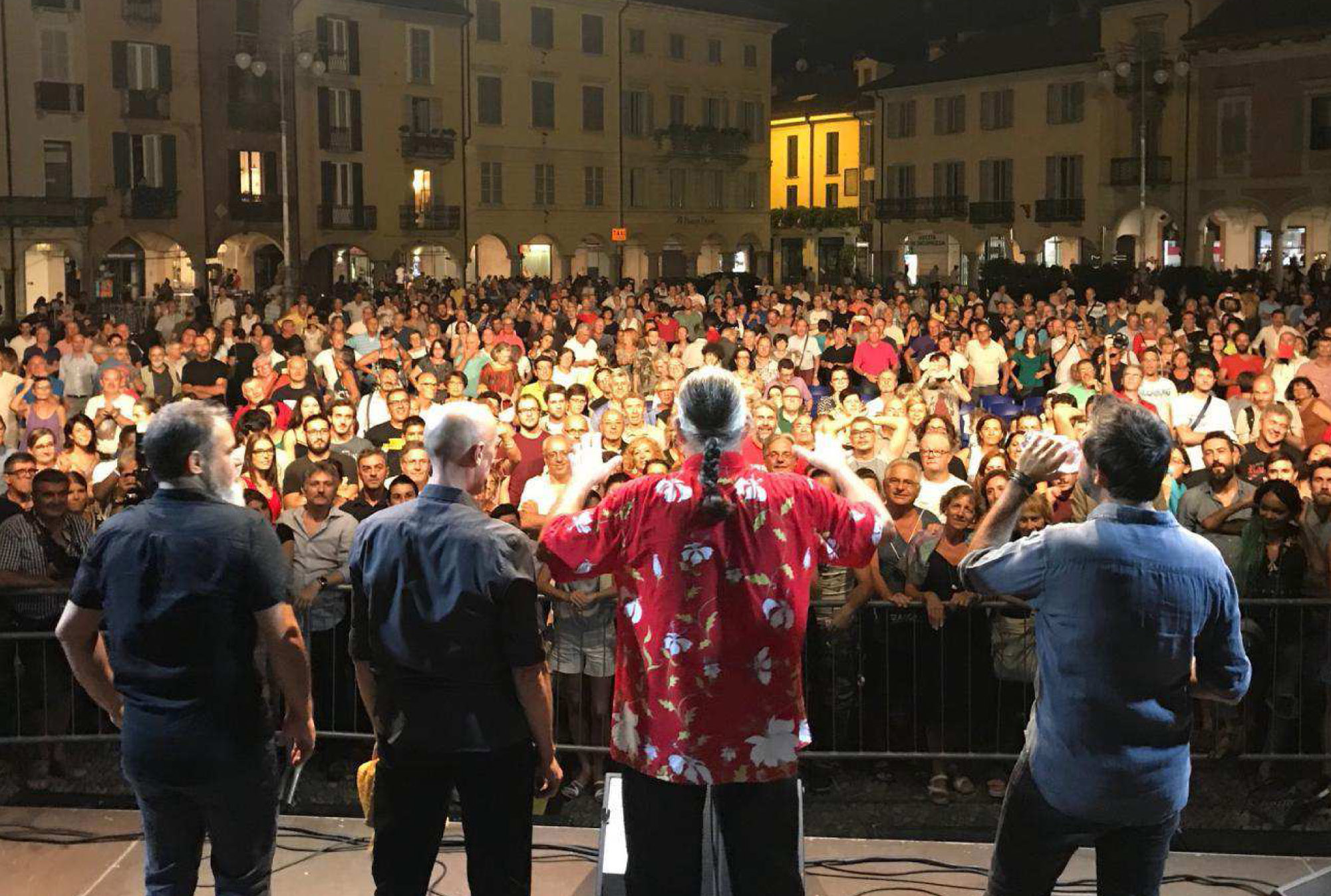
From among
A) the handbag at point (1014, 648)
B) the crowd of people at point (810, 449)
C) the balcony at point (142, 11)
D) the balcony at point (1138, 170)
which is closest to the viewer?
the handbag at point (1014, 648)

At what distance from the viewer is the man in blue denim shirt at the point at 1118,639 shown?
11.2 ft

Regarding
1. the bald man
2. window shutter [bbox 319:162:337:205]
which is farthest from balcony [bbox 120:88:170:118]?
the bald man

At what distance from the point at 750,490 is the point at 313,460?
544cm

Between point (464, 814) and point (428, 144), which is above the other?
point (428, 144)

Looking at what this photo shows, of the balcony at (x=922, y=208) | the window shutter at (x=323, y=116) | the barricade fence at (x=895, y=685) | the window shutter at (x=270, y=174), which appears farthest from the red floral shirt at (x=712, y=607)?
the balcony at (x=922, y=208)

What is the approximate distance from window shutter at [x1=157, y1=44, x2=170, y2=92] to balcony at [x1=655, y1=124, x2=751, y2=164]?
18826 millimetres

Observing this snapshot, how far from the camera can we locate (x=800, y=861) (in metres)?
3.78

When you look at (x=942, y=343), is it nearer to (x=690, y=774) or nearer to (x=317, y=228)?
(x=690, y=774)

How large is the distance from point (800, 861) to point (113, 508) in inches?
234

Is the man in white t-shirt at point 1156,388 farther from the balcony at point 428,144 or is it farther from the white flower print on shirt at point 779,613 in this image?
the balcony at point 428,144

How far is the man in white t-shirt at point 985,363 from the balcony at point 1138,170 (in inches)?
1403

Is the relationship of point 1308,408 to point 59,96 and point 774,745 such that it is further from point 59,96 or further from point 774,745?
point 59,96

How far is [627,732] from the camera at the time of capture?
3.54 m

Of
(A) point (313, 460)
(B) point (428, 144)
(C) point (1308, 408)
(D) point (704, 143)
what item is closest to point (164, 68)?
(B) point (428, 144)
